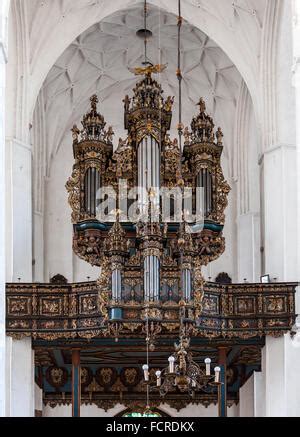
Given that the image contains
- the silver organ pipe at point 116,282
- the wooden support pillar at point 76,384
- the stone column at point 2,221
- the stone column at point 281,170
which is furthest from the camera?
the stone column at point 281,170

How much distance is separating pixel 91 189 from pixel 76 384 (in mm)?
4013

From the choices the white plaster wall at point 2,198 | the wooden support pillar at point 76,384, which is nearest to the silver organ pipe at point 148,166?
the wooden support pillar at point 76,384

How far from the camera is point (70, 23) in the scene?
27.4m

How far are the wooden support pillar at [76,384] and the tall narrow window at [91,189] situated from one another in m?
2.88

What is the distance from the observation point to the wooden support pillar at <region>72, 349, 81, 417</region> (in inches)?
923

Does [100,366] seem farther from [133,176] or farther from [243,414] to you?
[133,176]

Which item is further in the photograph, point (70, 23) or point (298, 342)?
point (70, 23)

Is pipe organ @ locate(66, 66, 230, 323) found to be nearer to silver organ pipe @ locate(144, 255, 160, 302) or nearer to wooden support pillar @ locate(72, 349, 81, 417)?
silver organ pipe @ locate(144, 255, 160, 302)

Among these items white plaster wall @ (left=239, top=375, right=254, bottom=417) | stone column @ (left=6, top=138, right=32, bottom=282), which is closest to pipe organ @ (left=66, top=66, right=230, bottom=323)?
stone column @ (left=6, top=138, right=32, bottom=282)

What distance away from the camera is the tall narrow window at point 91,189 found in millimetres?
24781

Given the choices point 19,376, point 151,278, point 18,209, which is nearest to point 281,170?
point 151,278

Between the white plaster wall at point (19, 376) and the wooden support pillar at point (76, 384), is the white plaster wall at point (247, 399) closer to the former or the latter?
the wooden support pillar at point (76, 384)
